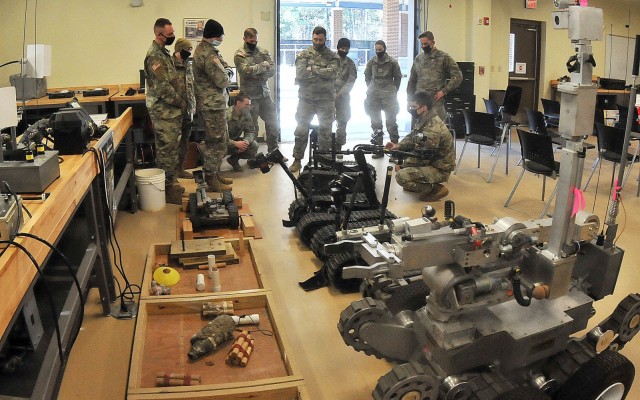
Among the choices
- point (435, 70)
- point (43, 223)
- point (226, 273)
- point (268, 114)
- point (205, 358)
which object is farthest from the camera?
point (435, 70)

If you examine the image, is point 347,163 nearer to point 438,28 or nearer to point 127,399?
point 127,399

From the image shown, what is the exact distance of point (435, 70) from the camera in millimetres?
7641

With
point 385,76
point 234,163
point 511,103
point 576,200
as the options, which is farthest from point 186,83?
point 511,103

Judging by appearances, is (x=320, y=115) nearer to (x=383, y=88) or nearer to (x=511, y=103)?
(x=383, y=88)

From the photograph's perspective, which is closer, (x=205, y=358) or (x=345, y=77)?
(x=205, y=358)

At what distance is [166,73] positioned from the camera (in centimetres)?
532

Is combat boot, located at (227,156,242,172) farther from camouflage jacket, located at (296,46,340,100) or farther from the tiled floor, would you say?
camouflage jacket, located at (296,46,340,100)

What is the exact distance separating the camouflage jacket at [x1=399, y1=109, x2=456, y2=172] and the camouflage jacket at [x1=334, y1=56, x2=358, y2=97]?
2.28 metres

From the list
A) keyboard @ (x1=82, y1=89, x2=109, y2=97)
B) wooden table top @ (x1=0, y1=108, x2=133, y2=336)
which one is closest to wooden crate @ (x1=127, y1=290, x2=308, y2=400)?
wooden table top @ (x1=0, y1=108, x2=133, y2=336)

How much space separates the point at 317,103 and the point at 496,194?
8.04 ft

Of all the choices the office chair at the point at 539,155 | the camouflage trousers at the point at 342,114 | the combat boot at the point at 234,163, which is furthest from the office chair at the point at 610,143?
the combat boot at the point at 234,163

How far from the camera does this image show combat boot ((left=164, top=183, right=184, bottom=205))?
554 cm

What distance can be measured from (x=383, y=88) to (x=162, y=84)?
3.51m

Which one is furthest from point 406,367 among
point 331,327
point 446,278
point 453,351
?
point 331,327
